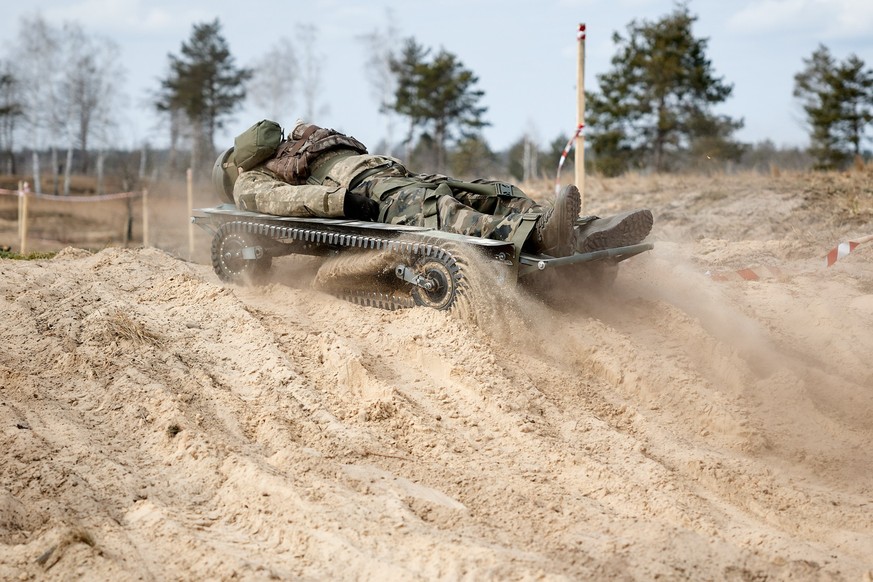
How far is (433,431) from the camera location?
5496 millimetres

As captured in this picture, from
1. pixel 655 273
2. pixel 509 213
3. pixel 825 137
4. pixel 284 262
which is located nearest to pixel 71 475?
pixel 509 213

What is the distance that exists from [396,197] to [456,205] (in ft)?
2.06

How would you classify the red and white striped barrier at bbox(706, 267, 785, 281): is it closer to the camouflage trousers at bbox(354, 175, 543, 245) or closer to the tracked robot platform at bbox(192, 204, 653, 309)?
the tracked robot platform at bbox(192, 204, 653, 309)

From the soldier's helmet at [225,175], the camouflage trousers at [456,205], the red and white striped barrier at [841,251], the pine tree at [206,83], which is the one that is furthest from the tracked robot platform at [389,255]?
the pine tree at [206,83]

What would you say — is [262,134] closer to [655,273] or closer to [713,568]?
[655,273]

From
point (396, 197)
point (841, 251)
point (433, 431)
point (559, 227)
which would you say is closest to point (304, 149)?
point (396, 197)

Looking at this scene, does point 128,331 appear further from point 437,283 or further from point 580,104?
point 580,104

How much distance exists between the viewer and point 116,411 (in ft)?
18.6

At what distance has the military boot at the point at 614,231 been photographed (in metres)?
7.46

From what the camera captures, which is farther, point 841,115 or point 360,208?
point 841,115

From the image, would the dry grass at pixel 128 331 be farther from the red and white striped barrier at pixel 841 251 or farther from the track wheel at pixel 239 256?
the red and white striped barrier at pixel 841 251

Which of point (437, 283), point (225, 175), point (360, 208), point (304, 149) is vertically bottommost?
point (437, 283)

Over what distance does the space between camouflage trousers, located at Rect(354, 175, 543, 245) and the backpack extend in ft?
4.00

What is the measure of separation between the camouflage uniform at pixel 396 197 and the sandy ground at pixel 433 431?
2.50ft
